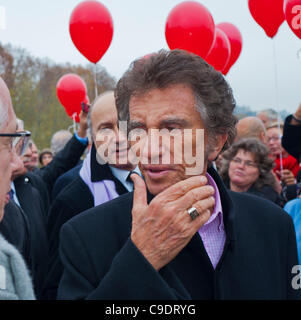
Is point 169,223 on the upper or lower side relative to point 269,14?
lower

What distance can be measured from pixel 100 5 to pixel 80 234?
15.3 feet

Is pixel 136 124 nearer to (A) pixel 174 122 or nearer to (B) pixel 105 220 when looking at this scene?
(A) pixel 174 122

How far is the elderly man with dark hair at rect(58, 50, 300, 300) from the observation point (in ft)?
5.22

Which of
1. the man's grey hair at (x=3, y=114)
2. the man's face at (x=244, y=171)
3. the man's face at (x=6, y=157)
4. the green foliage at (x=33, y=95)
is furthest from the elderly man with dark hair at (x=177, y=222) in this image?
the green foliage at (x=33, y=95)

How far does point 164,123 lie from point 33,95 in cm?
1986

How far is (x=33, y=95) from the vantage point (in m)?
20.8

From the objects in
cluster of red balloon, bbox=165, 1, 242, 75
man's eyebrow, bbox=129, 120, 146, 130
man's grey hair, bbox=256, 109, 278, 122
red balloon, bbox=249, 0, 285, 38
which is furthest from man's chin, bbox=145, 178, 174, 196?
man's grey hair, bbox=256, 109, 278, 122

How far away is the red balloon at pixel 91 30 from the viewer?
5.58m

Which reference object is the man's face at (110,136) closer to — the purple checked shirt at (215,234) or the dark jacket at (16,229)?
the dark jacket at (16,229)

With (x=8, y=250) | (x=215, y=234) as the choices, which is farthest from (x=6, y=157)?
(x=215, y=234)

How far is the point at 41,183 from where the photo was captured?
445 cm

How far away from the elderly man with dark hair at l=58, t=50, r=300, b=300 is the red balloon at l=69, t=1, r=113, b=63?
12.1 ft

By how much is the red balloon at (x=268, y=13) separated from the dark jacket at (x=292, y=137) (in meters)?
2.52

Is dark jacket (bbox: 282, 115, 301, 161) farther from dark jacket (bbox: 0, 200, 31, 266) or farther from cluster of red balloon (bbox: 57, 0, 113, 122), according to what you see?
cluster of red balloon (bbox: 57, 0, 113, 122)
